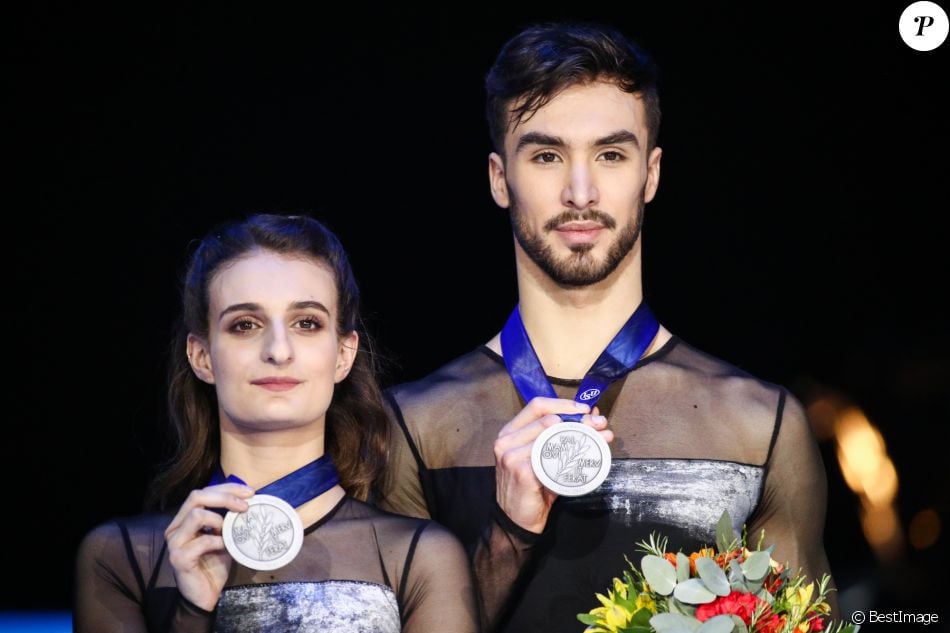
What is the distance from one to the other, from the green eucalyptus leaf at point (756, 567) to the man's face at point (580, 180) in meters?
1.00

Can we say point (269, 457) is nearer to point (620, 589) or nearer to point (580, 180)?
point (620, 589)

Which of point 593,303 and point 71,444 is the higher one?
point 593,303

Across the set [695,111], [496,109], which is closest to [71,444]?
[496,109]

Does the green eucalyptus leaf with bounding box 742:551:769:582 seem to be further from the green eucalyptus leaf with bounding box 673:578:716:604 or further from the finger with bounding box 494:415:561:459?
the finger with bounding box 494:415:561:459

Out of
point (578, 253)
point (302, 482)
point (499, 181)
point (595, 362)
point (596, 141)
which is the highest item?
point (596, 141)

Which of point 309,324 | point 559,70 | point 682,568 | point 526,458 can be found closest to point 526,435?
point 526,458

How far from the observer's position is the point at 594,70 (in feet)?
14.1

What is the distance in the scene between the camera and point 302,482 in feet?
13.3

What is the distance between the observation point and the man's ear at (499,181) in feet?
14.4

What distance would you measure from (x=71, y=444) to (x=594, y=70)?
1988 millimetres

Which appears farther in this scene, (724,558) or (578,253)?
(578,253)

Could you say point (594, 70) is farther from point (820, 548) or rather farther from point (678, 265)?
point (820, 548)

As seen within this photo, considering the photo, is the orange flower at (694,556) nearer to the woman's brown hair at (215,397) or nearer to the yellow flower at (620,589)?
the yellow flower at (620,589)

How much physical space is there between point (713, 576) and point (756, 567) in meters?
0.11
